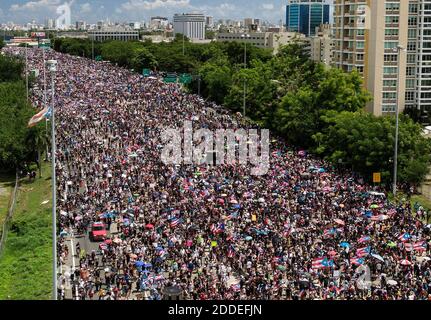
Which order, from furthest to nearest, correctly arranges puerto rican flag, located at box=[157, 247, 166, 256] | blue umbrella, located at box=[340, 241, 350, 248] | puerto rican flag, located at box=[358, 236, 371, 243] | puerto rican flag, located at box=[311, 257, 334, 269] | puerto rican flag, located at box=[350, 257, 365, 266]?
puerto rican flag, located at box=[358, 236, 371, 243]
blue umbrella, located at box=[340, 241, 350, 248]
puerto rican flag, located at box=[157, 247, 166, 256]
puerto rican flag, located at box=[350, 257, 365, 266]
puerto rican flag, located at box=[311, 257, 334, 269]

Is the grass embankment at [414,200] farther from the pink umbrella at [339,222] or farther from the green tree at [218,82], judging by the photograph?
the green tree at [218,82]

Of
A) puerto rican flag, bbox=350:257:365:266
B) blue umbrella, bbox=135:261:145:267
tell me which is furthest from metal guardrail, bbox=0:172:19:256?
puerto rican flag, bbox=350:257:365:266

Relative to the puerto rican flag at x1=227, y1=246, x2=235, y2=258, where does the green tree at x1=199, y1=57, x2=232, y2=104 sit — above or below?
above

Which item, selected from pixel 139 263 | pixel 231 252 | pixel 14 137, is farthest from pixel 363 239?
pixel 14 137

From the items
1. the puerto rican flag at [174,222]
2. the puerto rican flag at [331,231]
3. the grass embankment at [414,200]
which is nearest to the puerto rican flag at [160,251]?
the puerto rican flag at [174,222]

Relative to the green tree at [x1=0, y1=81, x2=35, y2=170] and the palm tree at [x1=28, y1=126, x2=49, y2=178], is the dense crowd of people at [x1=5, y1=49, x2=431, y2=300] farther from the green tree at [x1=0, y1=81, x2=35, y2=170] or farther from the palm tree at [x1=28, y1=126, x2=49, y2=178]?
the green tree at [x1=0, y1=81, x2=35, y2=170]
